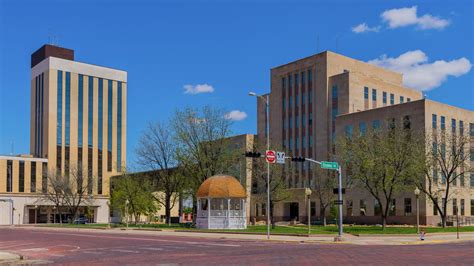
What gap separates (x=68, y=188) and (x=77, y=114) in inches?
1345

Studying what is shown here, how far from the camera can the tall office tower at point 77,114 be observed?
134 m

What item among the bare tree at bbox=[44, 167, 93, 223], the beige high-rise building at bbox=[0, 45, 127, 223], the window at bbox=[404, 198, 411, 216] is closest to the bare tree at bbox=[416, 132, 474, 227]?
the window at bbox=[404, 198, 411, 216]

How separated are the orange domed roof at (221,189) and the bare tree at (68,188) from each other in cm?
5047

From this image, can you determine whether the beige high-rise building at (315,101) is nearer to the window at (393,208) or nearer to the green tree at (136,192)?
the window at (393,208)

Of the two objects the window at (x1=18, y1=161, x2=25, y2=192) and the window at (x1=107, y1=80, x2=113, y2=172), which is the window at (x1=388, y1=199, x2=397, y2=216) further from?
the window at (x1=18, y1=161, x2=25, y2=192)

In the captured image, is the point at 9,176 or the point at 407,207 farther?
the point at 9,176

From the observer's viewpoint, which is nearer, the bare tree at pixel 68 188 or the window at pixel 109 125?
the bare tree at pixel 68 188

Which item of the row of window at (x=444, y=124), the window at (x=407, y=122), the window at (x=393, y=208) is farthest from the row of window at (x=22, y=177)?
the row of window at (x=444, y=124)

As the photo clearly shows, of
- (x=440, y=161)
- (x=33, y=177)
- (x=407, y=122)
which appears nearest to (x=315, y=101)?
(x=407, y=122)

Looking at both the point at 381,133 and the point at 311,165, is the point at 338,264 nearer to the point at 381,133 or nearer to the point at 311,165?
the point at 381,133

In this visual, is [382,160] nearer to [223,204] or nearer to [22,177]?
[223,204]

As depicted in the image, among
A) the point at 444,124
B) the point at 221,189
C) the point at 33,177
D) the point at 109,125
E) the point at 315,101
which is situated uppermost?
the point at 109,125

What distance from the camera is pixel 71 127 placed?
136 meters

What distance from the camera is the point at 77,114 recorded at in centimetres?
13788
